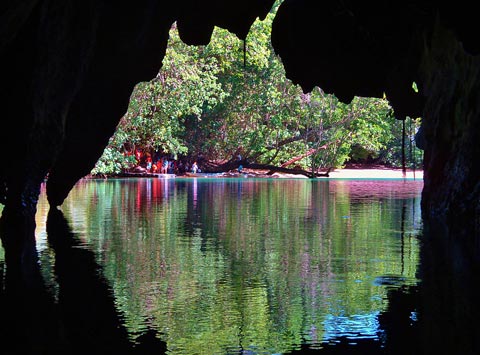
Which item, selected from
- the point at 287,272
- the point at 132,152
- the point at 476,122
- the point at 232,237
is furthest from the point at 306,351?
the point at 132,152

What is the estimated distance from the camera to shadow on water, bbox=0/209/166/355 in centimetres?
609

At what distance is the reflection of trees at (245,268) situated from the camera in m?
6.80

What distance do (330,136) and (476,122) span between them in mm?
41664

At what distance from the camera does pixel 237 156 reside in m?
57.4

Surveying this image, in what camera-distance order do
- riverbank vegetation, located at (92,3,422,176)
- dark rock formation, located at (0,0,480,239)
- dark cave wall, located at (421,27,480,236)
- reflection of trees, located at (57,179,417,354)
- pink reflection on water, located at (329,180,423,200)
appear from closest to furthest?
reflection of trees, located at (57,179,417,354) < dark rock formation, located at (0,0,480,239) < dark cave wall, located at (421,27,480,236) < pink reflection on water, located at (329,180,423,200) < riverbank vegetation, located at (92,3,422,176)

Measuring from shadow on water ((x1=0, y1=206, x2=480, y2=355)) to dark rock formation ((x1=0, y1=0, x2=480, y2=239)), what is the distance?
2.58m

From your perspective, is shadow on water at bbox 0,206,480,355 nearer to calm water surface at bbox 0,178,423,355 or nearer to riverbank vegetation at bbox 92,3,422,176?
calm water surface at bbox 0,178,423,355

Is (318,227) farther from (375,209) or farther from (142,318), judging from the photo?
(142,318)

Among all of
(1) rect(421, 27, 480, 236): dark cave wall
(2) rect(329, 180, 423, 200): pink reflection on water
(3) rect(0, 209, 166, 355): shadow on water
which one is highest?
(1) rect(421, 27, 480, 236): dark cave wall

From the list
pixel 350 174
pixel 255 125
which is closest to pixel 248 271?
pixel 255 125

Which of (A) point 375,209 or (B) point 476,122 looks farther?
(A) point 375,209

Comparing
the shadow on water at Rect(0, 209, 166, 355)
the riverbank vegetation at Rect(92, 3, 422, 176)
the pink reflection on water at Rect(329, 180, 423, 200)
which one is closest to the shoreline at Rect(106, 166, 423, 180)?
the riverbank vegetation at Rect(92, 3, 422, 176)

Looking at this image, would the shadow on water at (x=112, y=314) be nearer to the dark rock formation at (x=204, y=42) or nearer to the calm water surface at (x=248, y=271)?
the calm water surface at (x=248, y=271)

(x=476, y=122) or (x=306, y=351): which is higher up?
(x=476, y=122)
